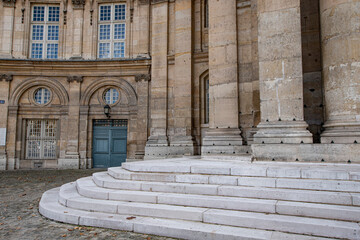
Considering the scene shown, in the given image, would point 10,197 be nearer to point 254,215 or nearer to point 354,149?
point 254,215

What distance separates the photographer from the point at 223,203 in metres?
5.16

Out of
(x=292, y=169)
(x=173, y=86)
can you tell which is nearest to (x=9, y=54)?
(x=173, y=86)

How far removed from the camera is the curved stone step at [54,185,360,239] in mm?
4107

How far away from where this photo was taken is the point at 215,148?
33.7ft

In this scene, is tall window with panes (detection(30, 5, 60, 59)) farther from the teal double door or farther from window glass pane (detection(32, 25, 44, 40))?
the teal double door

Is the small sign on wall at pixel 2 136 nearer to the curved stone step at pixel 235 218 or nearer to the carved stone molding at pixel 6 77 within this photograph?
the carved stone molding at pixel 6 77

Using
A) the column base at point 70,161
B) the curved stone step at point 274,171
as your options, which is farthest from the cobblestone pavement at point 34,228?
the column base at point 70,161

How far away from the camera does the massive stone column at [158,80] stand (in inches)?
583

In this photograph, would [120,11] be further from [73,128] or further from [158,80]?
[73,128]

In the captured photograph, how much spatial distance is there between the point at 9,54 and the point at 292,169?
17704 millimetres

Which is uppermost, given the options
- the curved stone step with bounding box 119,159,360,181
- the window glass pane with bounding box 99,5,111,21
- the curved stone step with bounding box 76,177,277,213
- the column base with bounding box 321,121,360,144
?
the window glass pane with bounding box 99,5,111,21

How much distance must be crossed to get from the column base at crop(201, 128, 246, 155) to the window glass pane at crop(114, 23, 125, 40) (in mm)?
10463

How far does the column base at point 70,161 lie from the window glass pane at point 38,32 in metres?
7.29

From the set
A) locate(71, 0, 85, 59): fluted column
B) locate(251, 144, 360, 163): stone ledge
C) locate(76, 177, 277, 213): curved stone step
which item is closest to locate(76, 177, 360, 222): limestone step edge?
locate(76, 177, 277, 213): curved stone step
